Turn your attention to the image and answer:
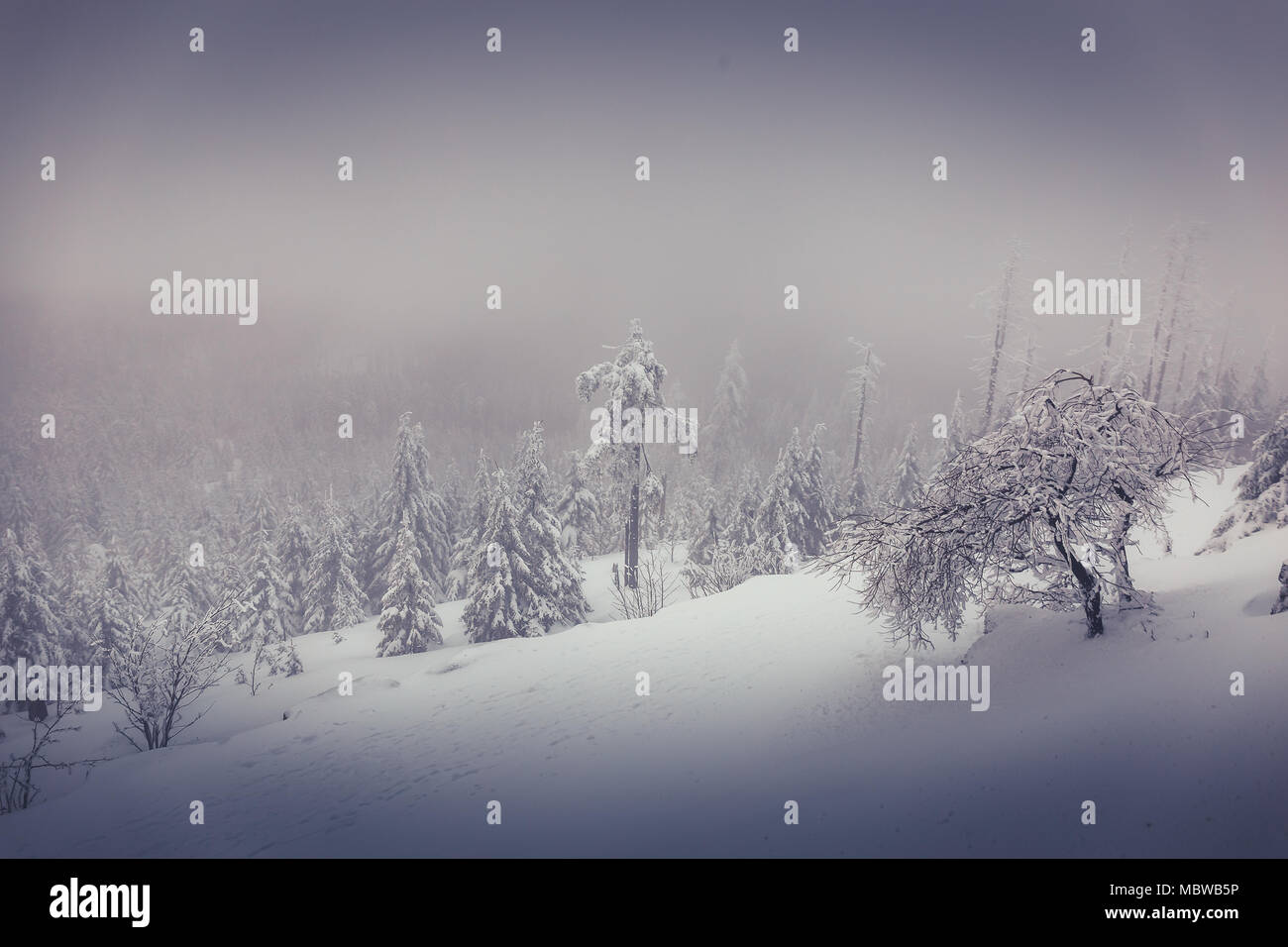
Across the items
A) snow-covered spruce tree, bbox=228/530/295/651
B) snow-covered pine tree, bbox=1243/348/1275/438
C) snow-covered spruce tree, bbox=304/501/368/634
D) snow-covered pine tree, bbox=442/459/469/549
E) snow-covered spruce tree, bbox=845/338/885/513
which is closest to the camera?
snow-covered spruce tree, bbox=228/530/295/651

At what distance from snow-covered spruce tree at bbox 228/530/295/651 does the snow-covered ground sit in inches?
825

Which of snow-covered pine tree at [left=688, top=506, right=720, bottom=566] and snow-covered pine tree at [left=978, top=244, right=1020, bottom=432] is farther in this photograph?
snow-covered pine tree at [left=688, top=506, right=720, bottom=566]

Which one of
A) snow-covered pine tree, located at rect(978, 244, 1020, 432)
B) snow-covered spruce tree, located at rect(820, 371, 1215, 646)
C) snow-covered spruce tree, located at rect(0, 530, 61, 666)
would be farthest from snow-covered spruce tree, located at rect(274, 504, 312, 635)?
snow-covered pine tree, located at rect(978, 244, 1020, 432)

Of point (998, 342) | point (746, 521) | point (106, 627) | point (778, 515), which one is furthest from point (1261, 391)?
point (106, 627)

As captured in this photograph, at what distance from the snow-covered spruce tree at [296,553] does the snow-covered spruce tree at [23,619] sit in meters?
11.5

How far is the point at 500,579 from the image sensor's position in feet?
85.2

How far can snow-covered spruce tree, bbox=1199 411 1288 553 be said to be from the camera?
1123cm

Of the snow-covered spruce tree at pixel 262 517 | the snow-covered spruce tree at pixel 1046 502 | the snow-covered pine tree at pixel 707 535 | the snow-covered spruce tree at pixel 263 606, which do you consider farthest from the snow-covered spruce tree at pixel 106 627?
the snow-covered spruce tree at pixel 1046 502

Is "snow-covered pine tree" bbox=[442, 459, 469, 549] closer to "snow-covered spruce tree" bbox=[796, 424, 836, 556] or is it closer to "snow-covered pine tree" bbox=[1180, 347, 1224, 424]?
"snow-covered spruce tree" bbox=[796, 424, 836, 556]

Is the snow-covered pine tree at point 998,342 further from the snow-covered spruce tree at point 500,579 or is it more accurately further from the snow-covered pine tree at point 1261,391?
the snow-covered pine tree at point 1261,391
